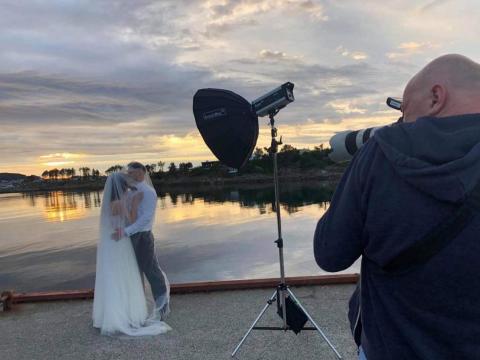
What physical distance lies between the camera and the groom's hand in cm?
210

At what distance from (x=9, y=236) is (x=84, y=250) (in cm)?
928

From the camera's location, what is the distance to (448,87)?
1.15 metres

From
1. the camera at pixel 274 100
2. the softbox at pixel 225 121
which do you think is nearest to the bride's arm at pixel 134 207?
the softbox at pixel 225 121

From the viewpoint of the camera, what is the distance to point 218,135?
11.0ft

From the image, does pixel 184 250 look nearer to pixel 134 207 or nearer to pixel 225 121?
pixel 134 207

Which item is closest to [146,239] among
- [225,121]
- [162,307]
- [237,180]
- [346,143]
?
[162,307]

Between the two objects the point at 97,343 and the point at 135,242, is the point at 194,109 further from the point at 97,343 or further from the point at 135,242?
the point at 97,343

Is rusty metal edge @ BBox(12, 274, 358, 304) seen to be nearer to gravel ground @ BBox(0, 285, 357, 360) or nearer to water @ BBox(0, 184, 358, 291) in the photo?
gravel ground @ BBox(0, 285, 357, 360)

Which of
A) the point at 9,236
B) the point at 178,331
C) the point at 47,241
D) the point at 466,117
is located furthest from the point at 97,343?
the point at 9,236

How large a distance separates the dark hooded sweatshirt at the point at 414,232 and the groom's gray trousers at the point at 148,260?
3.55m

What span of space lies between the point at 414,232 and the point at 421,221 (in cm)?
3

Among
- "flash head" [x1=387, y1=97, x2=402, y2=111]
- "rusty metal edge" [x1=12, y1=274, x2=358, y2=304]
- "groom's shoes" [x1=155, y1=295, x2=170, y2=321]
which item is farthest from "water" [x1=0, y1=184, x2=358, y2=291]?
"flash head" [x1=387, y1=97, x2=402, y2=111]

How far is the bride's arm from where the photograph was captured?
4.53m

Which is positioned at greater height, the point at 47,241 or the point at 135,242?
the point at 135,242
